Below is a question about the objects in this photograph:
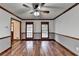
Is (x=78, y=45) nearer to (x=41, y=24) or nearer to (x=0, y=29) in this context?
(x=0, y=29)

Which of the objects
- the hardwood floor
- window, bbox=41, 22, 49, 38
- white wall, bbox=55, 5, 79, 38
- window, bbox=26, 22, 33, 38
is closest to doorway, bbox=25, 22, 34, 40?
window, bbox=26, 22, 33, 38

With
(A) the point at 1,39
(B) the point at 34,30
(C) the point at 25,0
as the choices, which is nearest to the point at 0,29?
(A) the point at 1,39

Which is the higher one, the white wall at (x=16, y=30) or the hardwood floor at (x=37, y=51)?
the white wall at (x=16, y=30)

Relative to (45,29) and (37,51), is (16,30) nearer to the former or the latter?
(45,29)

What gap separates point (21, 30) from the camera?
1213 centimetres

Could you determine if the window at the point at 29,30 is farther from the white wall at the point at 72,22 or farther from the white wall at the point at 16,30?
the white wall at the point at 72,22

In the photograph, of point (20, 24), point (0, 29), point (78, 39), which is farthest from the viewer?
point (20, 24)

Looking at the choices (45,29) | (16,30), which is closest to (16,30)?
(16,30)

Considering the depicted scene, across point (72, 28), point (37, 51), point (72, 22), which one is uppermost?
point (72, 22)

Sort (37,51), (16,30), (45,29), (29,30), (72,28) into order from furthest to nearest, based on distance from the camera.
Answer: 1. (29,30)
2. (45,29)
3. (16,30)
4. (37,51)
5. (72,28)

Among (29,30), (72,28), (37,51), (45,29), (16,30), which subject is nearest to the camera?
(72,28)

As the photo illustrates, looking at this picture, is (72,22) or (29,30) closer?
(72,22)

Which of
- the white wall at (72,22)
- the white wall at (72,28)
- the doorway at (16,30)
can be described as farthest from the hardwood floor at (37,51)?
the doorway at (16,30)

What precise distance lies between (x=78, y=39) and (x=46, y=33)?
747 centimetres
